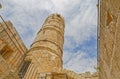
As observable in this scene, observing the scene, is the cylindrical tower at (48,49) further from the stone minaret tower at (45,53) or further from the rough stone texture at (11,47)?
the rough stone texture at (11,47)

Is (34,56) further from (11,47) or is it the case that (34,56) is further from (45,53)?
(11,47)

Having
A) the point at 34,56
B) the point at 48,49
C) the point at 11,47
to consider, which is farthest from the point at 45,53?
the point at 11,47

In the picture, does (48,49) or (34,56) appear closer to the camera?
(34,56)

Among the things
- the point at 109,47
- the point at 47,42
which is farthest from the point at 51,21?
the point at 109,47

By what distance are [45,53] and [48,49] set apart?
42 centimetres

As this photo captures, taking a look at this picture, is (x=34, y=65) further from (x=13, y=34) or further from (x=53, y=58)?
(x=13, y=34)

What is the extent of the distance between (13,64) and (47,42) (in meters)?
2.55

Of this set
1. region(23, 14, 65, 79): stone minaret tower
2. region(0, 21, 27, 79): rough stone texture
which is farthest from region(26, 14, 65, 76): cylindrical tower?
region(0, 21, 27, 79): rough stone texture

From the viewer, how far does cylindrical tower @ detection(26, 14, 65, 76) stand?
10773mm

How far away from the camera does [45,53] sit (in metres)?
11.4

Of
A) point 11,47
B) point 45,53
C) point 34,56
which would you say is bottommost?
point 34,56

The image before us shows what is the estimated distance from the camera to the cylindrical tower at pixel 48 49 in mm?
10773

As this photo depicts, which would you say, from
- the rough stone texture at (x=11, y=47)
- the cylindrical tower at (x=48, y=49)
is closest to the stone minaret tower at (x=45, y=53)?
the cylindrical tower at (x=48, y=49)

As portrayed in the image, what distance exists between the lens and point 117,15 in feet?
8.00
